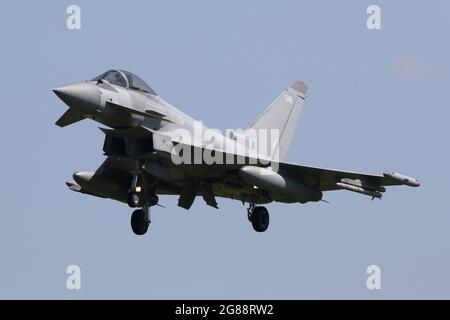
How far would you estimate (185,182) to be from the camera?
2680 cm

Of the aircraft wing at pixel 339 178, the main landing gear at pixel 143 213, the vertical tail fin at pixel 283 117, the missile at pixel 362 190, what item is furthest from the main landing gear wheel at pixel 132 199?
the missile at pixel 362 190

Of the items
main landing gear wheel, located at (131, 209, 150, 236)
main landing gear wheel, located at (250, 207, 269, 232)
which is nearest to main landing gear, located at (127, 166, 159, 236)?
main landing gear wheel, located at (131, 209, 150, 236)

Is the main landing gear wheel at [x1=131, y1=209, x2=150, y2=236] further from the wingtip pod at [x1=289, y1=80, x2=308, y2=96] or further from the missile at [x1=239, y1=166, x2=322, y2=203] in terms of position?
the wingtip pod at [x1=289, y1=80, x2=308, y2=96]

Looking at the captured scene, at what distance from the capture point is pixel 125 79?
25.3 m

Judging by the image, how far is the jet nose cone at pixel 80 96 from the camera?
23.9 m

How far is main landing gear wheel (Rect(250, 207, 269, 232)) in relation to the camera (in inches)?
1072

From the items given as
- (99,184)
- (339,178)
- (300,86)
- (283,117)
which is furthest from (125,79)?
(300,86)

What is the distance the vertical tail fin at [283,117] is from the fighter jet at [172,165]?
41cm

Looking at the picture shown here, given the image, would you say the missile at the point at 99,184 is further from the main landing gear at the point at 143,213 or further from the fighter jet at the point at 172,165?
the main landing gear at the point at 143,213

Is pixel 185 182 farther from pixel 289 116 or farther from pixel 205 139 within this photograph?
pixel 289 116

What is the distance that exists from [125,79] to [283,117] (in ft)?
18.9

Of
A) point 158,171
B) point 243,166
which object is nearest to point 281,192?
point 243,166

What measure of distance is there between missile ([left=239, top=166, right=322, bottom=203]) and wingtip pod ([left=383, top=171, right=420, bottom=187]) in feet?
6.70

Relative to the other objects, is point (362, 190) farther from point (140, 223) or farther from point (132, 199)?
point (132, 199)
